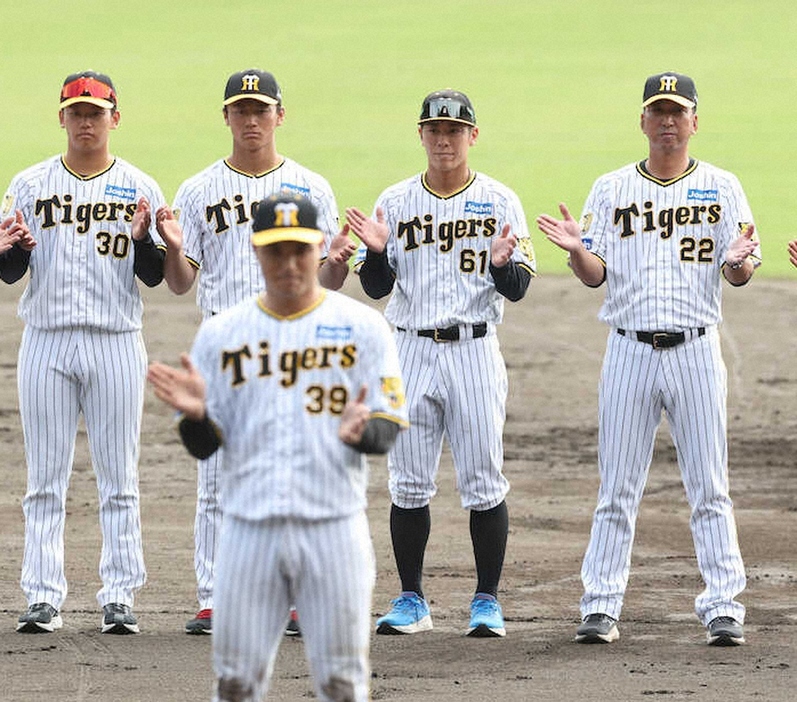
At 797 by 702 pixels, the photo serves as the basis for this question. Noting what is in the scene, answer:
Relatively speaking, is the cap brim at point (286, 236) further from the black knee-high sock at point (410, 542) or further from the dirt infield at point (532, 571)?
the black knee-high sock at point (410, 542)

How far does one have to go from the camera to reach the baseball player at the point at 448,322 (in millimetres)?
8070

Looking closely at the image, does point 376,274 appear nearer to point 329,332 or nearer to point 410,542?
point 410,542

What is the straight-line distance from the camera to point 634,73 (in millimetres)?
31750

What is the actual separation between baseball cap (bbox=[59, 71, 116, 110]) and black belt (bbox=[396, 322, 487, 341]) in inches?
68.1

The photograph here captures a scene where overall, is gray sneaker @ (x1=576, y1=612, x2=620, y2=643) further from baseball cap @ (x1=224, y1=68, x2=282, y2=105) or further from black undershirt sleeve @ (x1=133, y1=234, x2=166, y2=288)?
baseball cap @ (x1=224, y1=68, x2=282, y2=105)

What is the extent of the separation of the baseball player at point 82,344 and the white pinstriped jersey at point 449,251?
3.56 feet

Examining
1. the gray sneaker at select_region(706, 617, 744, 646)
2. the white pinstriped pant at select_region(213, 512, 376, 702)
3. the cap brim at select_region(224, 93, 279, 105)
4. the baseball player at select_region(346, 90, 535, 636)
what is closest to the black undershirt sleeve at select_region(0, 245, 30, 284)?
the cap brim at select_region(224, 93, 279, 105)

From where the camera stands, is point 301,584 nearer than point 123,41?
Yes

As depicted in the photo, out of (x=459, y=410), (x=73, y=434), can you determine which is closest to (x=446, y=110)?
(x=459, y=410)

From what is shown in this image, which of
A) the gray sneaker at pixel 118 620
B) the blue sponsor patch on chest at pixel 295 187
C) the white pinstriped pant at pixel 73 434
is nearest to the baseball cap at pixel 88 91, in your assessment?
the blue sponsor patch on chest at pixel 295 187

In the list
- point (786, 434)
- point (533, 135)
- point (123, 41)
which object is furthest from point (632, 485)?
point (123, 41)

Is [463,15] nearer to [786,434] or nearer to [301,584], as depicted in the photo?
[786,434]

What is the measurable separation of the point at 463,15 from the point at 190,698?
30761 mm

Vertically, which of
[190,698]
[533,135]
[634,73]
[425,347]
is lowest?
[190,698]
